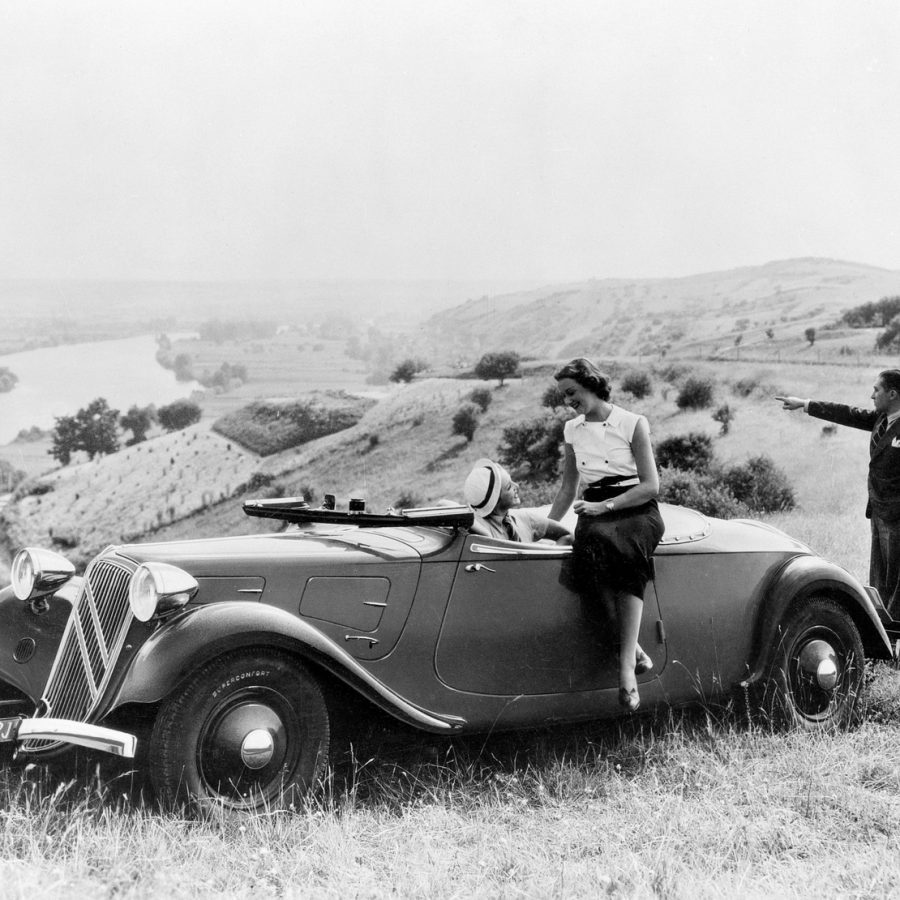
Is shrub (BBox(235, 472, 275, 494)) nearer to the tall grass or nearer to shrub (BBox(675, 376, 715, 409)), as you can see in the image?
shrub (BBox(675, 376, 715, 409))

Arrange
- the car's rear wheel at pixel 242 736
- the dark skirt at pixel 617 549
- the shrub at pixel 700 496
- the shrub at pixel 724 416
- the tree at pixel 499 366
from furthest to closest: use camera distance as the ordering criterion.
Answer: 1. the tree at pixel 499 366
2. the shrub at pixel 724 416
3. the shrub at pixel 700 496
4. the dark skirt at pixel 617 549
5. the car's rear wheel at pixel 242 736

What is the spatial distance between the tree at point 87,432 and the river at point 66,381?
19.7 inches

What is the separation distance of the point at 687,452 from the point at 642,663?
25.9m

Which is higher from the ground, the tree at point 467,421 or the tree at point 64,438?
the tree at point 467,421

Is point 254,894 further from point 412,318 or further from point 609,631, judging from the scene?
point 412,318

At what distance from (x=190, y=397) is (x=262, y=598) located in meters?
62.7

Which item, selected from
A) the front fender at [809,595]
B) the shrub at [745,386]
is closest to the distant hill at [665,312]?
the shrub at [745,386]

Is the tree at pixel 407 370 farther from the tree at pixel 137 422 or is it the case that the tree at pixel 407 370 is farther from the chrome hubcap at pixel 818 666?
the chrome hubcap at pixel 818 666

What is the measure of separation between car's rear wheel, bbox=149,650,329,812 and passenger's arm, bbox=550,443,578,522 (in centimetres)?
173

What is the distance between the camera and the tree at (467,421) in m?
48.3

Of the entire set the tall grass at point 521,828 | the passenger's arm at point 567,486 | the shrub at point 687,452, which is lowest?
the shrub at point 687,452

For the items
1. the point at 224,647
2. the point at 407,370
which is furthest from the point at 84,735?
the point at 407,370

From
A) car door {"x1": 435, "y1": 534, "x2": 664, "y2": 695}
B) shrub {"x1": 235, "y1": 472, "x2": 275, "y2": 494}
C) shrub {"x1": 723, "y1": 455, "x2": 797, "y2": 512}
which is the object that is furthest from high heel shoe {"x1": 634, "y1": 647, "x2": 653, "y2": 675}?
shrub {"x1": 235, "y1": 472, "x2": 275, "y2": 494}

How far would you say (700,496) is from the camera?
73.7ft
